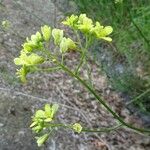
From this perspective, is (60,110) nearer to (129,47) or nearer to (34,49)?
(129,47)

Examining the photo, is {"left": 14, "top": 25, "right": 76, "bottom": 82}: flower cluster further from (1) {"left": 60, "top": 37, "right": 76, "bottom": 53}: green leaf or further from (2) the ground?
(2) the ground

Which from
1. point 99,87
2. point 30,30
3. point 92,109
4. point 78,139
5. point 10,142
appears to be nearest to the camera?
point 10,142

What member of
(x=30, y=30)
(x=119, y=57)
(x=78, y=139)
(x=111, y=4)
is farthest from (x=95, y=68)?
(x=78, y=139)

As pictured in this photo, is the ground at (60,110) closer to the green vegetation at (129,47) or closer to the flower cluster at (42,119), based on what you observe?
the green vegetation at (129,47)

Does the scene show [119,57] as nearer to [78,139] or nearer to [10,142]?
[78,139]

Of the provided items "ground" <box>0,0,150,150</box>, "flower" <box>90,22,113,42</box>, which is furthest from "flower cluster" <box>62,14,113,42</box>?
"ground" <box>0,0,150,150</box>
